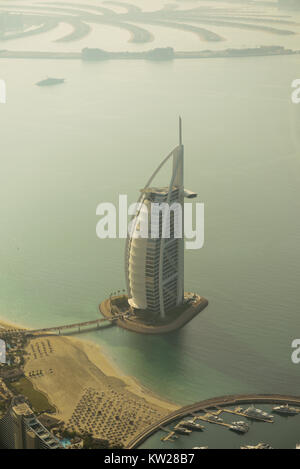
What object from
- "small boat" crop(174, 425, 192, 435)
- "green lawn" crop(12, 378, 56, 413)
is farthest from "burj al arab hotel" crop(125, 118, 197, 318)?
"small boat" crop(174, 425, 192, 435)

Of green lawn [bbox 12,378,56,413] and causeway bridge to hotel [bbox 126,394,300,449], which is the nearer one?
causeway bridge to hotel [bbox 126,394,300,449]

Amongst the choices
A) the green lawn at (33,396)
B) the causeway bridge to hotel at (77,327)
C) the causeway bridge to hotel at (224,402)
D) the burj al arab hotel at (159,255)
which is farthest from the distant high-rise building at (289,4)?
the green lawn at (33,396)

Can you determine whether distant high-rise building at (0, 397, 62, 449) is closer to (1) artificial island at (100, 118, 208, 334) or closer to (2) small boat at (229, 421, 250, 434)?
(2) small boat at (229, 421, 250, 434)

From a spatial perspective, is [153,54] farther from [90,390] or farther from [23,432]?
[23,432]

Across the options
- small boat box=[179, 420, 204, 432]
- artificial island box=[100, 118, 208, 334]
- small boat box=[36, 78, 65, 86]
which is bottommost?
small boat box=[179, 420, 204, 432]

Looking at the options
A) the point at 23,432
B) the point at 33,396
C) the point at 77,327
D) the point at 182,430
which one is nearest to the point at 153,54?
the point at 77,327

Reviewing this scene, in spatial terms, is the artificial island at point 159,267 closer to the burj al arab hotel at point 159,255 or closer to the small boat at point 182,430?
the burj al arab hotel at point 159,255

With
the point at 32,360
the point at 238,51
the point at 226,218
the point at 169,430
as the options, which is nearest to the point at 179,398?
the point at 169,430
